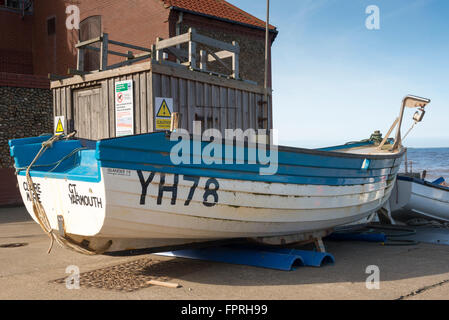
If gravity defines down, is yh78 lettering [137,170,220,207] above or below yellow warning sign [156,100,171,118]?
below

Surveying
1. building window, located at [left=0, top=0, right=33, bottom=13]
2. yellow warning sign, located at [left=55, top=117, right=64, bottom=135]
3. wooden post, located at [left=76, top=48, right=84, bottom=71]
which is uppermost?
building window, located at [left=0, top=0, right=33, bottom=13]

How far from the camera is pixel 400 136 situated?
28.2 feet

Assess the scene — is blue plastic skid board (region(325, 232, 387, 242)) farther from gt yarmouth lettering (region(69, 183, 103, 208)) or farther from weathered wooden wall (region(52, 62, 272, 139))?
gt yarmouth lettering (region(69, 183, 103, 208))

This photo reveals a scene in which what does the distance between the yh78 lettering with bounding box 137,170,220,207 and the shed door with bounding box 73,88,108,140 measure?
3938 millimetres

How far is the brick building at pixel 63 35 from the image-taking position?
13.3m

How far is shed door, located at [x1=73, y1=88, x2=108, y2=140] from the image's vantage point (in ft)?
26.5

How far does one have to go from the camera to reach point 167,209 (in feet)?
14.5

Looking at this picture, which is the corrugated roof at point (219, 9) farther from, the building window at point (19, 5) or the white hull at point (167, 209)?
the white hull at point (167, 209)

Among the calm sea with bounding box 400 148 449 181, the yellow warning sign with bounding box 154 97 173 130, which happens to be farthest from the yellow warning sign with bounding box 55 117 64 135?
the calm sea with bounding box 400 148 449 181

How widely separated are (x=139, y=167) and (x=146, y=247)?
0.97 meters

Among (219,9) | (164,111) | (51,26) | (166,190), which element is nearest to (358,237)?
(164,111)

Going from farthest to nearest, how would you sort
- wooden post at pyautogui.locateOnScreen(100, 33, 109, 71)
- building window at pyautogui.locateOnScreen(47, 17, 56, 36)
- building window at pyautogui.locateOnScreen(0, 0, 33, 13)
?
1. building window at pyautogui.locateOnScreen(0, 0, 33, 13)
2. building window at pyautogui.locateOnScreen(47, 17, 56, 36)
3. wooden post at pyautogui.locateOnScreen(100, 33, 109, 71)

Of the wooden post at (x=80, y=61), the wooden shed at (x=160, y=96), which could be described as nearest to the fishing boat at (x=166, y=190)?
the wooden shed at (x=160, y=96)

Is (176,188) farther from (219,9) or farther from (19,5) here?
(19,5)
